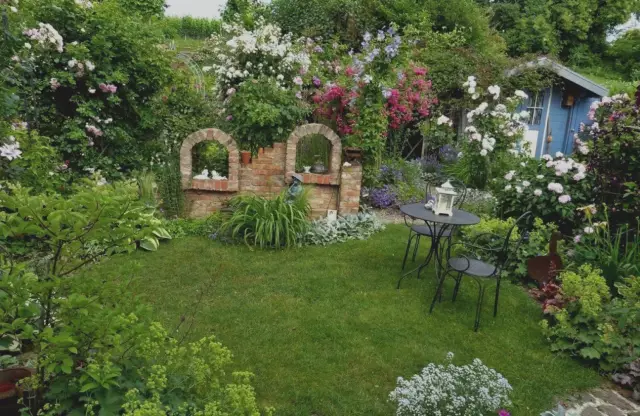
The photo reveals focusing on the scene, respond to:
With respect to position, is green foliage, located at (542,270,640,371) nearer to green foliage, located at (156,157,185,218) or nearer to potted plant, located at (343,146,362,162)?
potted plant, located at (343,146,362,162)

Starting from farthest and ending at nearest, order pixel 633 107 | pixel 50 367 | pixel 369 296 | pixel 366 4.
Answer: pixel 366 4, pixel 633 107, pixel 369 296, pixel 50 367

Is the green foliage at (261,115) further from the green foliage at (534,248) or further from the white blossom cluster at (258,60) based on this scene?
the green foliage at (534,248)

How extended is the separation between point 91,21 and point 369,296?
15.9 feet

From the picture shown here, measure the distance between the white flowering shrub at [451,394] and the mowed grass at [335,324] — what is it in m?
0.33

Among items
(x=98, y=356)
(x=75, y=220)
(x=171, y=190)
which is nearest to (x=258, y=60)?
(x=171, y=190)

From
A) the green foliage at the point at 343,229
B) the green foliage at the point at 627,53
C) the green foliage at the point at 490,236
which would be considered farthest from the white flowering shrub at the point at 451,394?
the green foliage at the point at 627,53

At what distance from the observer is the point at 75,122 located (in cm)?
560

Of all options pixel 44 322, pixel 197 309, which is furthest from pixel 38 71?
pixel 44 322

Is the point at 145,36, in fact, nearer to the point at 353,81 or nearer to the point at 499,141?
the point at 353,81

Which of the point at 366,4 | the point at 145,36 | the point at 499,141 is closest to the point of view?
the point at 145,36

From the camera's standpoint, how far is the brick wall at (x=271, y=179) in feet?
19.0

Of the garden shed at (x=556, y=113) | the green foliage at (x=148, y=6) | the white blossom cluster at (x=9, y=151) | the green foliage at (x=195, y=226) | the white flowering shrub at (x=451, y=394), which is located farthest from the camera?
the green foliage at (x=148, y=6)

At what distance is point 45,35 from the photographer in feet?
16.9

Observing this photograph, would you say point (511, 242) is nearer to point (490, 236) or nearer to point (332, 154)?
point (490, 236)
